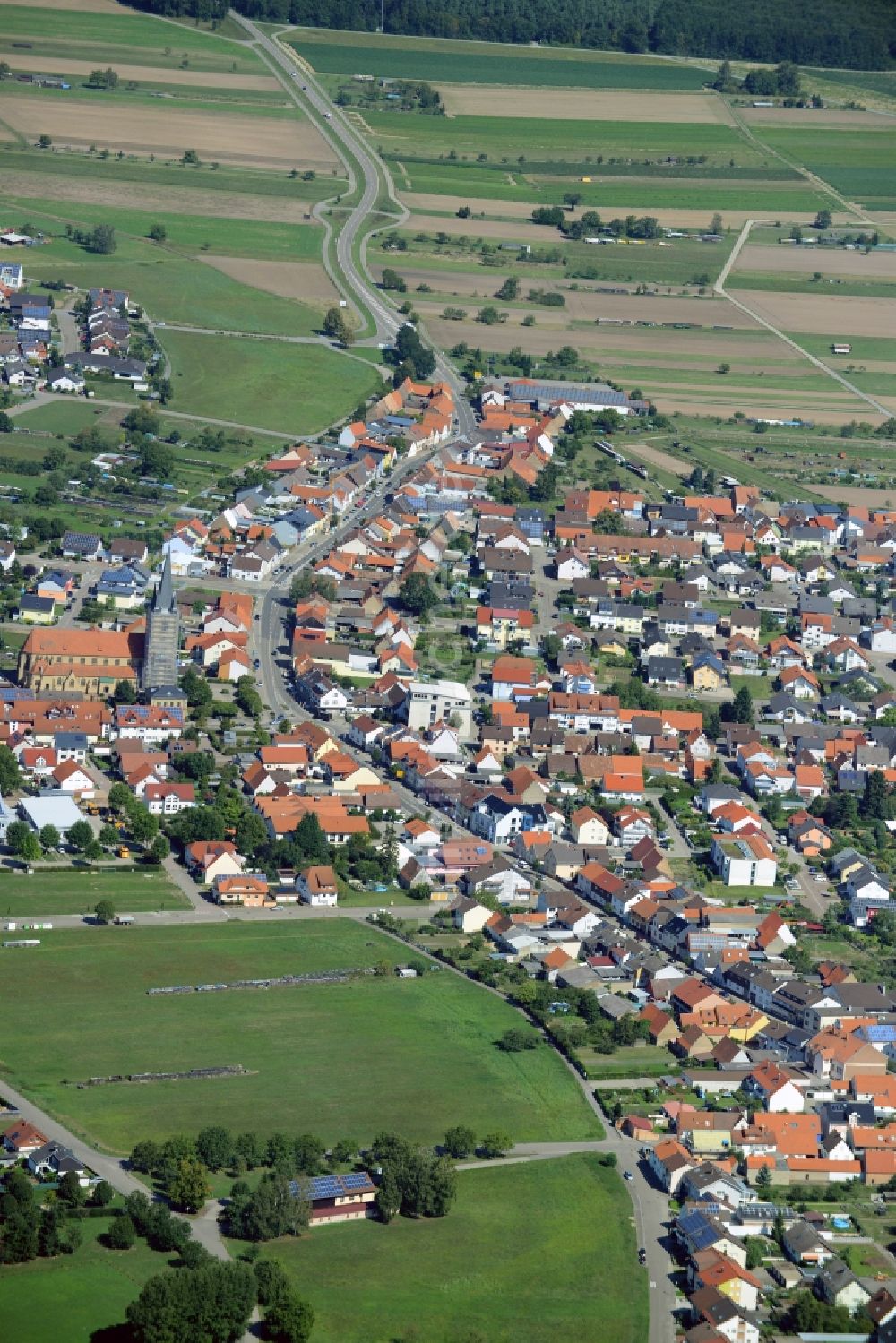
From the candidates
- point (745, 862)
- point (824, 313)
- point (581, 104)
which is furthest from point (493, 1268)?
point (581, 104)

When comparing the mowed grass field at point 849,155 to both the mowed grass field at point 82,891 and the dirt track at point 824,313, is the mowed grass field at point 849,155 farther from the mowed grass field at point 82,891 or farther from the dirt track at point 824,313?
the mowed grass field at point 82,891

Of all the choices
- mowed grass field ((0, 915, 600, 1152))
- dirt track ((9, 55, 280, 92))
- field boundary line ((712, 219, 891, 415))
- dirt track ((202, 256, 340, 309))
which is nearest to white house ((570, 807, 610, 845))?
mowed grass field ((0, 915, 600, 1152))

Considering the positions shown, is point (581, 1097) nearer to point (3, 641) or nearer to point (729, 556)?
point (3, 641)

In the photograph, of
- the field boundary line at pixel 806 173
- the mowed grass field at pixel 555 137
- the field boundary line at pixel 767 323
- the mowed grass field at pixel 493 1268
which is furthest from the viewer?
the mowed grass field at pixel 555 137

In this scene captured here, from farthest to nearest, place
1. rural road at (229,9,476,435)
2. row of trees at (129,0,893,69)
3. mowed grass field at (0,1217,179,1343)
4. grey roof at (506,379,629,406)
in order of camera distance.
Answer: row of trees at (129,0,893,69) → rural road at (229,9,476,435) → grey roof at (506,379,629,406) → mowed grass field at (0,1217,179,1343)

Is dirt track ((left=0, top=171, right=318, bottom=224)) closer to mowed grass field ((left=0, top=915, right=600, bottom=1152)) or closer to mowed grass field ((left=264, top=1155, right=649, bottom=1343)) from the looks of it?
mowed grass field ((left=0, top=915, right=600, bottom=1152))

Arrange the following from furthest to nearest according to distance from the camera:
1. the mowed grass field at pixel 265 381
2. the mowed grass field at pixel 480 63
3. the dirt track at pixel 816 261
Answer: the mowed grass field at pixel 480 63, the dirt track at pixel 816 261, the mowed grass field at pixel 265 381

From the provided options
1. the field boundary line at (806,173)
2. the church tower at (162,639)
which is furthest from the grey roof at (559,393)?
the field boundary line at (806,173)

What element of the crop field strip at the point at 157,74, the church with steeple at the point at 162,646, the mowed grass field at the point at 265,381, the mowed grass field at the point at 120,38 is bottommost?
the church with steeple at the point at 162,646
